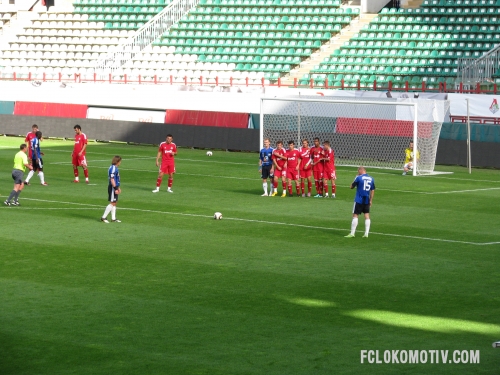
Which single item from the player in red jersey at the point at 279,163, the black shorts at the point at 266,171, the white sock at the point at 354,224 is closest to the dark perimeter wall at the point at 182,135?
the player in red jersey at the point at 279,163

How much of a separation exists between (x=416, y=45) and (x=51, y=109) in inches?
802

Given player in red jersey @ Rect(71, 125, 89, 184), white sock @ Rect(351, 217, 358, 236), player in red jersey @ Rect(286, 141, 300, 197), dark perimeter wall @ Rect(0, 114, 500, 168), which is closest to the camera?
white sock @ Rect(351, 217, 358, 236)

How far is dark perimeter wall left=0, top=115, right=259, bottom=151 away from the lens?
4528 cm

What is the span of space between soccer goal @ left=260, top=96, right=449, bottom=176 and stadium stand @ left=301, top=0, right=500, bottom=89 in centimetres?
669

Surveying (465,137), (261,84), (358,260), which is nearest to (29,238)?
(358,260)

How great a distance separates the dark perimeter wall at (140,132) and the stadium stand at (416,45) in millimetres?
7010

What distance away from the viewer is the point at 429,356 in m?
11.8

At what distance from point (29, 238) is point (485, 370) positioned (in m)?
11.9

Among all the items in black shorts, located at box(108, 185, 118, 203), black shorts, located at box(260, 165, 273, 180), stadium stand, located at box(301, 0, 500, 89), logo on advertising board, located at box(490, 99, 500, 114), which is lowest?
black shorts, located at box(108, 185, 118, 203)

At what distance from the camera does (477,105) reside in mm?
42094

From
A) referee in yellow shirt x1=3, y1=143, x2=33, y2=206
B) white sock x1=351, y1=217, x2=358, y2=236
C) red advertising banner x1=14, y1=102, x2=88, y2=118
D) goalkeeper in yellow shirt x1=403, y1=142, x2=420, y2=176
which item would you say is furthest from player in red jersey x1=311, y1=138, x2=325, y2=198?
red advertising banner x1=14, y1=102, x2=88, y2=118

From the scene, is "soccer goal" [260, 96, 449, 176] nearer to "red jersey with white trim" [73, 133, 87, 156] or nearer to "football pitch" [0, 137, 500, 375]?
"football pitch" [0, 137, 500, 375]

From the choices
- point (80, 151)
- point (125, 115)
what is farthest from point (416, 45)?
point (80, 151)

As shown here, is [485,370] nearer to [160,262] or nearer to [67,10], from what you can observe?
[160,262]
